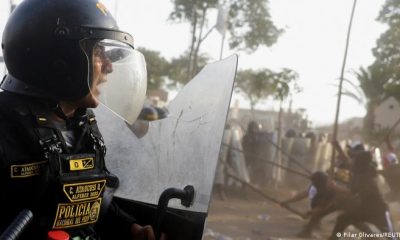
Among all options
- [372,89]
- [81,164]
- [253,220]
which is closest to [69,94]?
[81,164]

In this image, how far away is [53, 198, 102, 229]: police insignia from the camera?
1.20m

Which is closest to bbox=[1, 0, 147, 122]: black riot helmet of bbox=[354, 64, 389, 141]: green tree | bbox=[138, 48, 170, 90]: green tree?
bbox=[354, 64, 389, 141]: green tree

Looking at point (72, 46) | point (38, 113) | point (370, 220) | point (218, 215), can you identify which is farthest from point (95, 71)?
point (218, 215)

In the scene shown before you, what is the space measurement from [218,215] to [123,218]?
16.7 ft

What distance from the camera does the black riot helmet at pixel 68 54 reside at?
1.31 m

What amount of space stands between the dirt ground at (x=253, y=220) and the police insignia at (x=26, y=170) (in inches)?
145

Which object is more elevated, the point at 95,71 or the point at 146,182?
the point at 95,71

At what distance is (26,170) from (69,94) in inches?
11.7

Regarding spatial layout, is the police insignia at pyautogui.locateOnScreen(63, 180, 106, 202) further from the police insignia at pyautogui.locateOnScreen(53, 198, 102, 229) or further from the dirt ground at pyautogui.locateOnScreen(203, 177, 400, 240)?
the dirt ground at pyautogui.locateOnScreen(203, 177, 400, 240)

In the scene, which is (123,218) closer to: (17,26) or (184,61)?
(17,26)

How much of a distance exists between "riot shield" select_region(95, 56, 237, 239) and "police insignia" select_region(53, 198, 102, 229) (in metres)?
0.17

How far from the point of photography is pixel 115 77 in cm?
133

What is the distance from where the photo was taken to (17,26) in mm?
1340

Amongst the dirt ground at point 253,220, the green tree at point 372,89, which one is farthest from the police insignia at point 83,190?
the green tree at point 372,89
